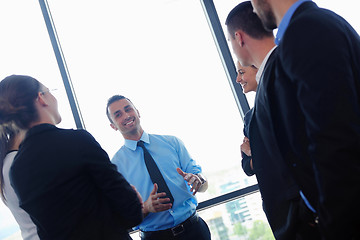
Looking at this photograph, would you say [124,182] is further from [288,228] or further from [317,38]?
[317,38]

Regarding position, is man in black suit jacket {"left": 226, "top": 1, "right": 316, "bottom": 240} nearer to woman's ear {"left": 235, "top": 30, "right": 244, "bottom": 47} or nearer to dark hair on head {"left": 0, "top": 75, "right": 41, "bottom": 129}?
woman's ear {"left": 235, "top": 30, "right": 244, "bottom": 47}

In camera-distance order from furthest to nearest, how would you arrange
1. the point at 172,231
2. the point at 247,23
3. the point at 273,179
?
the point at 172,231
the point at 247,23
the point at 273,179

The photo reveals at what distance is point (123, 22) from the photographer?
9.77 feet

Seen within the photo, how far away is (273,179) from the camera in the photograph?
112 cm

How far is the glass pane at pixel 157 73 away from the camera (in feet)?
9.37

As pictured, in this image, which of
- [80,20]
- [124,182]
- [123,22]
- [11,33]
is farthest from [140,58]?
[124,182]

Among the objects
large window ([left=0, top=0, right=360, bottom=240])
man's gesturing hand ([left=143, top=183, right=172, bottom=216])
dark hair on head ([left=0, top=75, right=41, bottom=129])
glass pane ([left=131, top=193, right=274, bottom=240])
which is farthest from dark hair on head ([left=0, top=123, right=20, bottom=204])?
glass pane ([left=131, top=193, right=274, bottom=240])

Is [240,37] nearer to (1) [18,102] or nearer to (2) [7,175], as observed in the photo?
(1) [18,102]

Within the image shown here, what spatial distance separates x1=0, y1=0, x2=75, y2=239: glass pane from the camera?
9.30 feet

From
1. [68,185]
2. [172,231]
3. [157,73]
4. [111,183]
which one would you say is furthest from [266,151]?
[157,73]

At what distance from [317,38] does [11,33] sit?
9.80 ft

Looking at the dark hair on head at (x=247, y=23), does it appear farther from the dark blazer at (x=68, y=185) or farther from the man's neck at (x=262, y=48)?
the dark blazer at (x=68, y=185)

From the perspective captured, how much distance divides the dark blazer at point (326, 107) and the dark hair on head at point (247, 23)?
445 mm

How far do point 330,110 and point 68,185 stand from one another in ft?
3.20
